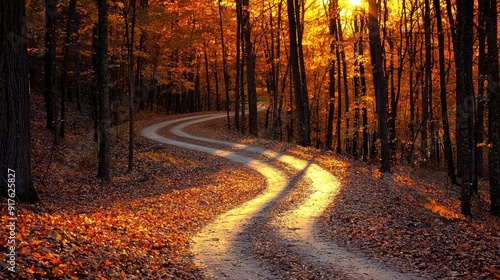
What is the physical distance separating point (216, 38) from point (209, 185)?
25187 mm

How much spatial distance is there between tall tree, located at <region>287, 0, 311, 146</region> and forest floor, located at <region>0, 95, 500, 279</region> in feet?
14.7

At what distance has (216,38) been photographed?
4044 centimetres

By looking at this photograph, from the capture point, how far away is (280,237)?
38.3 feet

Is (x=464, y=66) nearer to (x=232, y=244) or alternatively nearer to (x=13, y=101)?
(x=232, y=244)

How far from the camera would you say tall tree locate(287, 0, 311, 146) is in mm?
26328

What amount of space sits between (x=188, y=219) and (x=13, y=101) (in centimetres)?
615

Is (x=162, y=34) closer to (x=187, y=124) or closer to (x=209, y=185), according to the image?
(x=187, y=124)

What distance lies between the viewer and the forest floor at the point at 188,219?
8164mm

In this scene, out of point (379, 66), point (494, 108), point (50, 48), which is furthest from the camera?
A: point (50, 48)

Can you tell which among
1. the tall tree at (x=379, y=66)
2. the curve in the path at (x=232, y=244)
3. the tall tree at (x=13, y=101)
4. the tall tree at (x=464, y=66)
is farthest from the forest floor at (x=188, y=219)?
the tall tree at (x=379, y=66)

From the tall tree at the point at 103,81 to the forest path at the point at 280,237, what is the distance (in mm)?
6560

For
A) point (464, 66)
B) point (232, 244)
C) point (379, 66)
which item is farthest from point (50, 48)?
point (464, 66)

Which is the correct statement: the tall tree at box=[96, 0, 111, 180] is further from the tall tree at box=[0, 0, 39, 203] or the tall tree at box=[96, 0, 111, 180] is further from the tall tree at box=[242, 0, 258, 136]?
the tall tree at box=[242, 0, 258, 136]

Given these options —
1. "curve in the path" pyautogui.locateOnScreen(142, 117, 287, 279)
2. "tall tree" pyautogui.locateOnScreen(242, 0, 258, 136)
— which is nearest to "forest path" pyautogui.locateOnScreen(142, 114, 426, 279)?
"curve in the path" pyautogui.locateOnScreen(142, 117, 287, 279)
